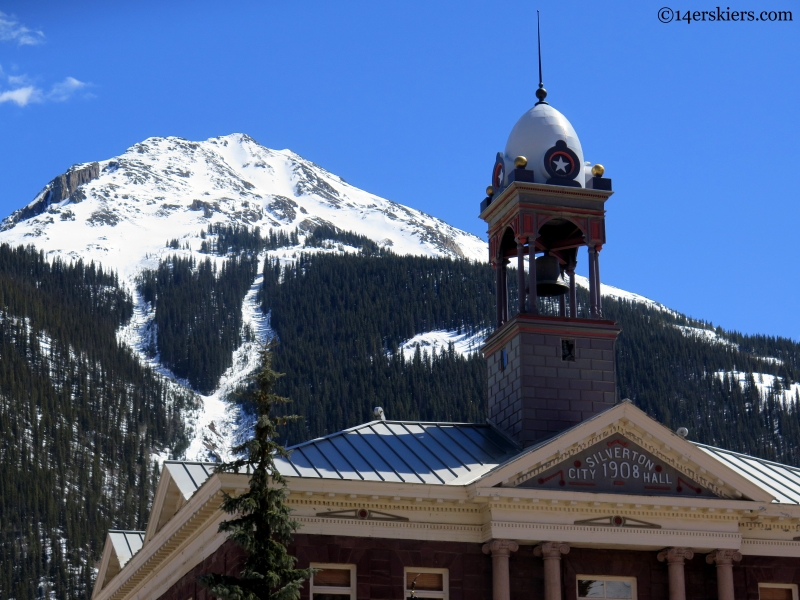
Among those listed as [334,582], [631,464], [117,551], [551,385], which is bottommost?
[334,582]

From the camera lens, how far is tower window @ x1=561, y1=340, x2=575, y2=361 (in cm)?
4509

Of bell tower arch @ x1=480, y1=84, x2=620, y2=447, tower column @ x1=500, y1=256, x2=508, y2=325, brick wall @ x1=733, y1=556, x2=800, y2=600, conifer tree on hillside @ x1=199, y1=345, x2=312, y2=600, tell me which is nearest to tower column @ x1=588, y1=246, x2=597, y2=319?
bell tower arch @ x1=480, y1=84, x2=620, y2=447

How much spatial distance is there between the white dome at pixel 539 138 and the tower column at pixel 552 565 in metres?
13.2

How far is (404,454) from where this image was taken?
41188 mm

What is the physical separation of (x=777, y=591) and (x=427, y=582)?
1059cm

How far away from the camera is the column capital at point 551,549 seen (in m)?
38.8

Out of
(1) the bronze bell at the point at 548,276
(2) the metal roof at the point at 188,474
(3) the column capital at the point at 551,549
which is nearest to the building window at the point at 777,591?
(3) the column capital at the point at 551,549

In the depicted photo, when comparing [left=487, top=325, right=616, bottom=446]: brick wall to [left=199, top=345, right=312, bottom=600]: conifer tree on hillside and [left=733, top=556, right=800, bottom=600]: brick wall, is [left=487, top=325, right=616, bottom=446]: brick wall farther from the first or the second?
[left=199, top=345, right=312, bottom=600]: conifer tree on hillside

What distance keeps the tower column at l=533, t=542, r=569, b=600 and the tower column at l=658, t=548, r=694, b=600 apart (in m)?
3.03

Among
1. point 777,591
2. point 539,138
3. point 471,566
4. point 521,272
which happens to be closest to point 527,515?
point 471,566

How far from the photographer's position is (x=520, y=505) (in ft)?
127

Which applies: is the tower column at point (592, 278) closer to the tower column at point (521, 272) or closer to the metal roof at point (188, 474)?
the tower column at point (521, 272)

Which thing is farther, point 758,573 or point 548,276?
point 548,276

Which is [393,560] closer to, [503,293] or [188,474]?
[188,474]
